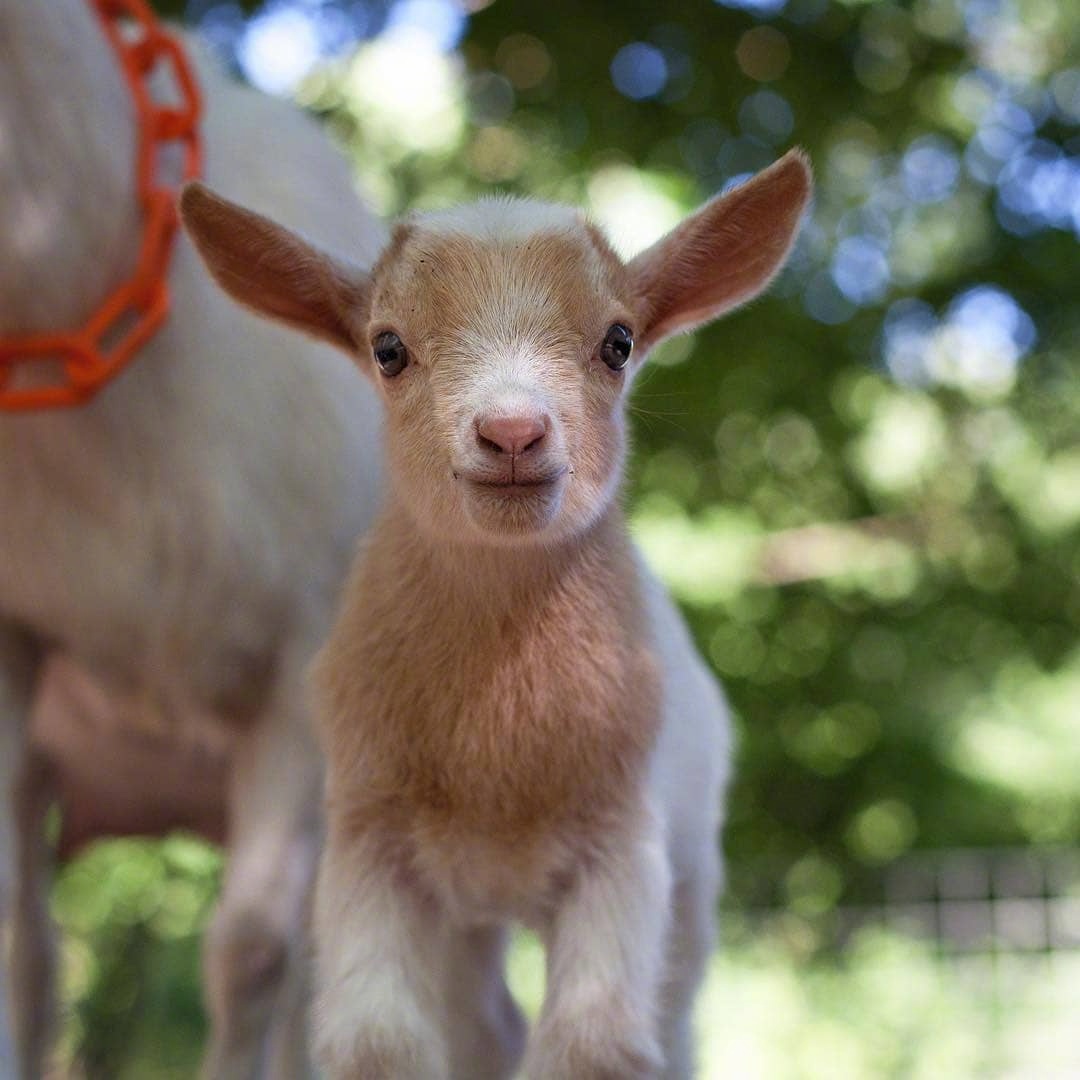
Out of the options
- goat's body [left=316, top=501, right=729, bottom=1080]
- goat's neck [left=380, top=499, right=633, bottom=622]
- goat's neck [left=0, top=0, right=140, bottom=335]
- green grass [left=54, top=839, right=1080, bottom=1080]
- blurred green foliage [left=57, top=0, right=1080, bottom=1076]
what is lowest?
green grass [left=54, top=839, right=1080, bottom=1080]

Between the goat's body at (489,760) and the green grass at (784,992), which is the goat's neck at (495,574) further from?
the green grass at (784,992)

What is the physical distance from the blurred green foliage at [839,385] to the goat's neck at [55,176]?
239cm

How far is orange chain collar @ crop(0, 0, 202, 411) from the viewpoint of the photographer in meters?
2.16

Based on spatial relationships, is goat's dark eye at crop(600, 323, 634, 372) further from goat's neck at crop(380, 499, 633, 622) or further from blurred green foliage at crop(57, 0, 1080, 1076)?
blurred green foliage at crop(57, 0, 1080, 1076)

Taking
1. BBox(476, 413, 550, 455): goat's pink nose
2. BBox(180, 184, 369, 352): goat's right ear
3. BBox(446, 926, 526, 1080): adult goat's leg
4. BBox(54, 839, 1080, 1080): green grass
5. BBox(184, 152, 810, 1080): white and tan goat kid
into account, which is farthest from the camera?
BBox(54, 839, 1080, 1080): green grass

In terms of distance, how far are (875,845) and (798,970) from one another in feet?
2.05

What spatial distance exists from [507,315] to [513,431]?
0.16 metres

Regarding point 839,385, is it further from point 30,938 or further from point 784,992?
point 30,938

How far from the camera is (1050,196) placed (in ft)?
17.1

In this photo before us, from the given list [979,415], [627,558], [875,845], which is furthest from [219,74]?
[875,845]

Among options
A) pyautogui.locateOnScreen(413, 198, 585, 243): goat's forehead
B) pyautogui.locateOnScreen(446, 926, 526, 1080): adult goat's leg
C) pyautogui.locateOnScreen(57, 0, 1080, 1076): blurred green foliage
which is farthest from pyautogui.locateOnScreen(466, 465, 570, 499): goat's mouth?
pyautogui.locateOnScreen(57, 0, 1080, 1076): blurred green foliage

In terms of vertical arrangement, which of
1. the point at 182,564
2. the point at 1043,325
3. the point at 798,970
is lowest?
the point at 798,970

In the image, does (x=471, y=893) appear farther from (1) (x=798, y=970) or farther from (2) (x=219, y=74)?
(1) (x=798, y=970)

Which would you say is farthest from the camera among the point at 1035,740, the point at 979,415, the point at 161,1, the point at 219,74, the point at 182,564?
the point at 1035,740
